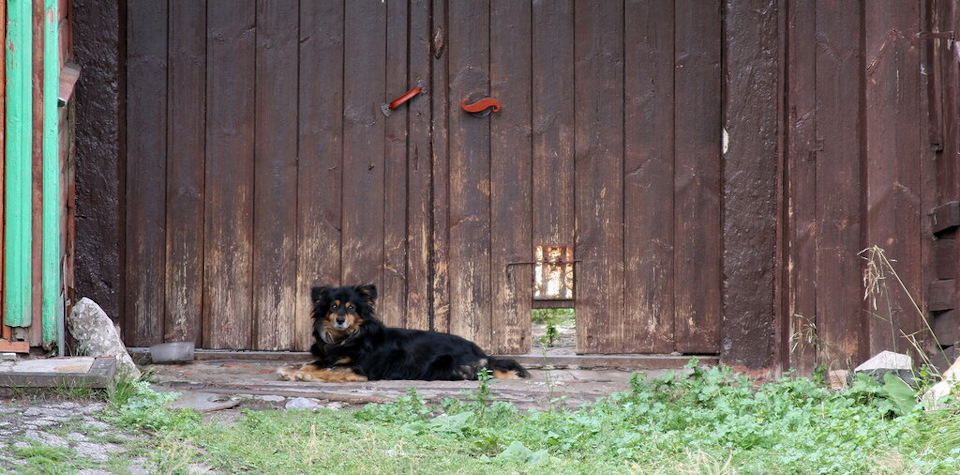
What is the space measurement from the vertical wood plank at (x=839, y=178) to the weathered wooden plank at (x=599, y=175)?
3.44 ft

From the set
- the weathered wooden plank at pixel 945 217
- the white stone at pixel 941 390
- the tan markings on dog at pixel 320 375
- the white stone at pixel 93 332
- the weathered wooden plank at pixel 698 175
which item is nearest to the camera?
the white stone at pixel 941 390

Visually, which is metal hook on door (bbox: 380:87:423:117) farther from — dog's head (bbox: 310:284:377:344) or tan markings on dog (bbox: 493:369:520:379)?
tan markings on dog (bbox: 493:369:520:379)

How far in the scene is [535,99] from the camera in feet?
18.4

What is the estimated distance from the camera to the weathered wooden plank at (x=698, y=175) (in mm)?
5555

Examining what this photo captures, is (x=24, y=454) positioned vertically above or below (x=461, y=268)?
below

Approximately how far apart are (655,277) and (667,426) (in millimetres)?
1886

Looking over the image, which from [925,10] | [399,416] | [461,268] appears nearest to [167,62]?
[461,268]

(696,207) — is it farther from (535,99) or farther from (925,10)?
(925,10)

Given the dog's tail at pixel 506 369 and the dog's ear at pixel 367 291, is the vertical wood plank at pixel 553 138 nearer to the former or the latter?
the dog's tail at pixel 506 369

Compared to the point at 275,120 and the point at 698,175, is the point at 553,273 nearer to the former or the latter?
the point at 698,175

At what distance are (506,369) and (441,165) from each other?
114cm

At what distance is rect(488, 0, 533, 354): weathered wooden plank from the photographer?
5609mm

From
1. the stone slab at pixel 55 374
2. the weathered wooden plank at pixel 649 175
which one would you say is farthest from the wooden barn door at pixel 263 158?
the stone slab at pixel 55 374

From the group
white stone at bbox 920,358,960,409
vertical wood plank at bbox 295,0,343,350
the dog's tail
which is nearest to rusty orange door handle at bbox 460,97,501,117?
vertical wood plank at bbox 295,0,343,350
